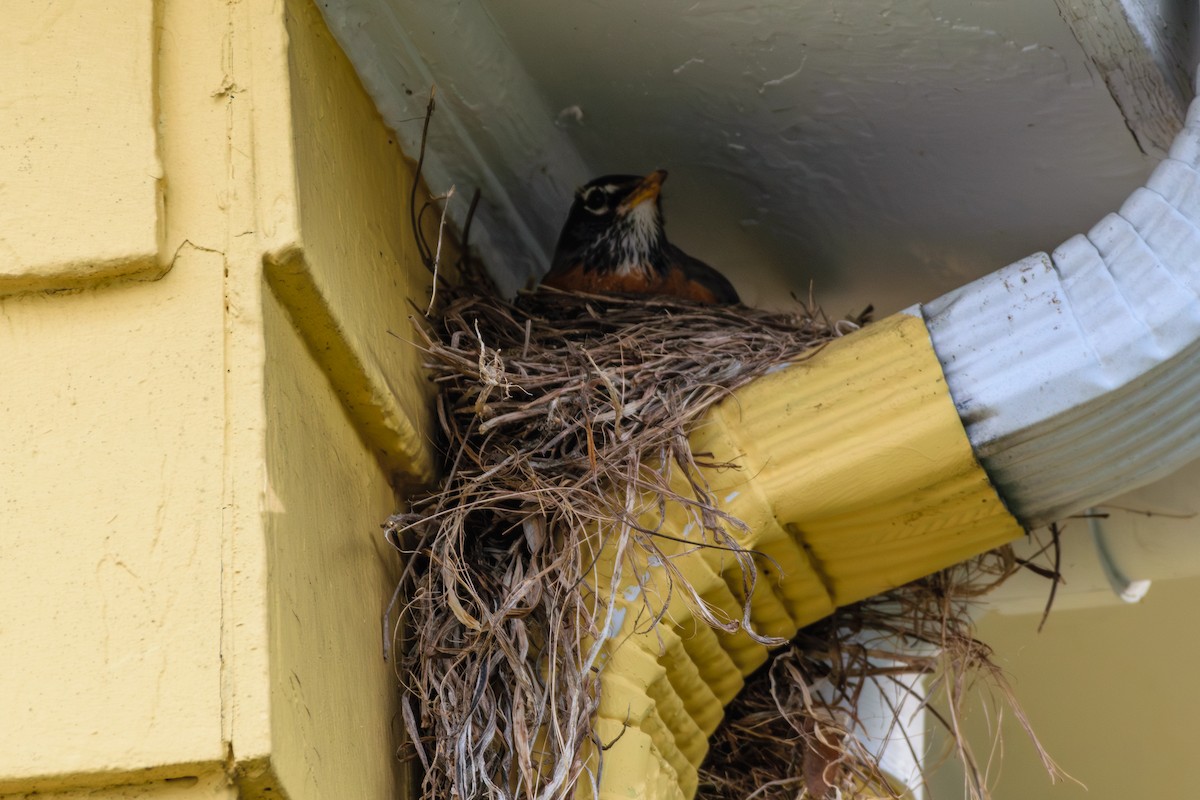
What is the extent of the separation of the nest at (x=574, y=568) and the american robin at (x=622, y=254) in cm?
34

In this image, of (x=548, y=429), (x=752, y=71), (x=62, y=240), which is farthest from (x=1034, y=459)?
(x=62, y=240)

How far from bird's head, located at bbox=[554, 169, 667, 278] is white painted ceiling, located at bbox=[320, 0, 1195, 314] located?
49mm

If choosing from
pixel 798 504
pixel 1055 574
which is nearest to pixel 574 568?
pixel 798 504

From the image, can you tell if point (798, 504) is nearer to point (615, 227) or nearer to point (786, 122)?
point (786, 122)

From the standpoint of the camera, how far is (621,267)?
3.57m

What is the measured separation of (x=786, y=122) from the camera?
9.66 feet

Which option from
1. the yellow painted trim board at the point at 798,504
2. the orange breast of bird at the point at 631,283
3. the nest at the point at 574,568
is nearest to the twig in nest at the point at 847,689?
the nest at the point at 574,568

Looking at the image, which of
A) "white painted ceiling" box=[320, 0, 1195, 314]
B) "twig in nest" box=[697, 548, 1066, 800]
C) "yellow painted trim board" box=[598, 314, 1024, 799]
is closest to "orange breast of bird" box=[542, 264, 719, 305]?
"white painted ceiling" box=[320, 0, 1195, 314]

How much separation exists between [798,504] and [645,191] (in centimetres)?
114

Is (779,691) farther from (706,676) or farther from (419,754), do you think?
(419,754)

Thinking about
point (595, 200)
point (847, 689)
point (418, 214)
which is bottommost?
point (847, 689)

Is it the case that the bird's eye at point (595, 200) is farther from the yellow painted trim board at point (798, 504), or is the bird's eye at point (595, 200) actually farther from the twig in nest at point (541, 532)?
the yellow painted trim board at point (798, 504)

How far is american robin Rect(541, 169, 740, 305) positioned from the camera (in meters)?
3.38

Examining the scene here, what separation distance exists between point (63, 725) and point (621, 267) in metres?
2.18
